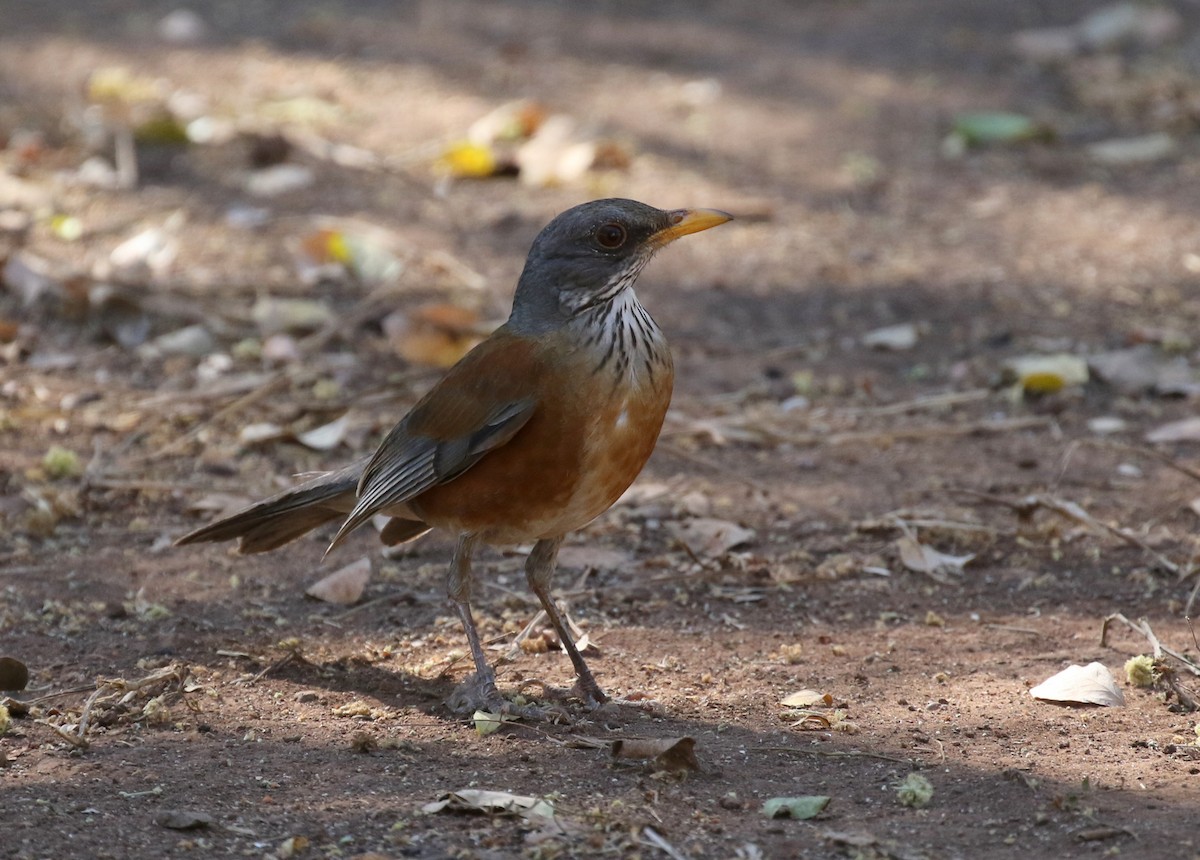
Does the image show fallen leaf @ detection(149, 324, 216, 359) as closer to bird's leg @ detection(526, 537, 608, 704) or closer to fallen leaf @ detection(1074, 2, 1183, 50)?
bird's leg @ detection(526, 537, 608, 704)

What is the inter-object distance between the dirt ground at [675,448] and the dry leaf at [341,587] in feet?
0.27

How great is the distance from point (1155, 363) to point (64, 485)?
194 inches

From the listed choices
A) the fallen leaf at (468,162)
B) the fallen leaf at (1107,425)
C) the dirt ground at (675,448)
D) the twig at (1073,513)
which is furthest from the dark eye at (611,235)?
the fallen leaf at (468,162)

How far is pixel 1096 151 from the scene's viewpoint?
32.8ft

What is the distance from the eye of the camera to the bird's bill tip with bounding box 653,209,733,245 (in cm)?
497

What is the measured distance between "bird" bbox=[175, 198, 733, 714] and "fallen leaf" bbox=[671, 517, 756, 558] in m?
1.02

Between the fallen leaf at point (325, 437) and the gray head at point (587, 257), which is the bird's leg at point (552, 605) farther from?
the fallen leaf at point (325, 437)

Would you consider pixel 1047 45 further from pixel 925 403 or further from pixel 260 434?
pixel 260 434

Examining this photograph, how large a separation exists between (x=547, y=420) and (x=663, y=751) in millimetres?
1072

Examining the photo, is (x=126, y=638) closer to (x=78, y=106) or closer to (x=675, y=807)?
(x=675, y=807)

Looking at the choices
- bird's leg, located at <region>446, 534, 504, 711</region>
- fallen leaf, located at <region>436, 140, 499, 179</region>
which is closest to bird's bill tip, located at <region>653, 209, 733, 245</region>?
bird's leg, located at <region>446, 534, 504, 711</region>

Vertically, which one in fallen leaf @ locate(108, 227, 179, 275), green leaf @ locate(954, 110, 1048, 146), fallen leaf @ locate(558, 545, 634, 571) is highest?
green leaf @ locate(954, 110, 1048, 146)

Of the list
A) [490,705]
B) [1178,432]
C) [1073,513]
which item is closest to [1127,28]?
[1178,432]

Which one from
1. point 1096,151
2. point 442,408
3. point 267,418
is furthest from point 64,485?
point 1096,151
